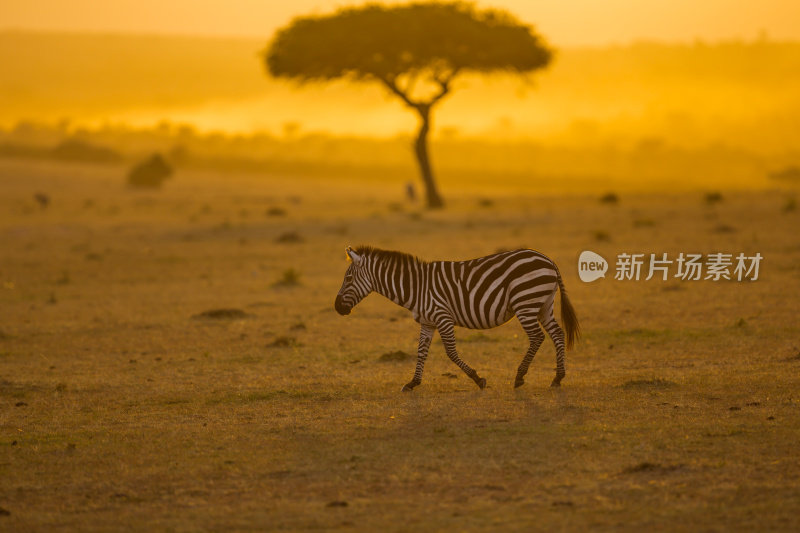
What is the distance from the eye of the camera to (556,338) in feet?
39.9

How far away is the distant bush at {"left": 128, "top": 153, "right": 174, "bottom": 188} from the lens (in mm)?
70562

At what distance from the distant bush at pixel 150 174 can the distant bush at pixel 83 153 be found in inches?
1142

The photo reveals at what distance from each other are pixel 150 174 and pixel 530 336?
203ft

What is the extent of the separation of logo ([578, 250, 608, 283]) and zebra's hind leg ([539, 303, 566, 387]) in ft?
35.9

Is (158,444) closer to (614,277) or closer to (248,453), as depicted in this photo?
(248,453)

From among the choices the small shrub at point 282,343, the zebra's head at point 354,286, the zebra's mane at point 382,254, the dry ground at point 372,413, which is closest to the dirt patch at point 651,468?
the dry ground at point 372,413

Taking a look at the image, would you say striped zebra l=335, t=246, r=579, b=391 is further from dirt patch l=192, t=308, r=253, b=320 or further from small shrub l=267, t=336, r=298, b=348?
dirt patch l=192, t=308, r=253, b=320

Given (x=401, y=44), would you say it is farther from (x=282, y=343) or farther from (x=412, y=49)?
(x=282, y=343)

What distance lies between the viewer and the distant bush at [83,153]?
9962 centimetres

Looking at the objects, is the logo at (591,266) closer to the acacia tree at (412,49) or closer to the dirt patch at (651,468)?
the dirt patch at (651,468)

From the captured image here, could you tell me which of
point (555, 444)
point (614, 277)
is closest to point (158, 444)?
point (555, 444)

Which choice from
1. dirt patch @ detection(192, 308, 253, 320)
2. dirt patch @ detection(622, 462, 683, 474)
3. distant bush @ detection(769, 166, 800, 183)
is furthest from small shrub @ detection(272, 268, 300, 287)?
distant bush @ detection(769, 166, 800, 183)

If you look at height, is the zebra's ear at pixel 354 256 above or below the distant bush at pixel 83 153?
below

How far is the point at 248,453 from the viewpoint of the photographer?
984 cm
